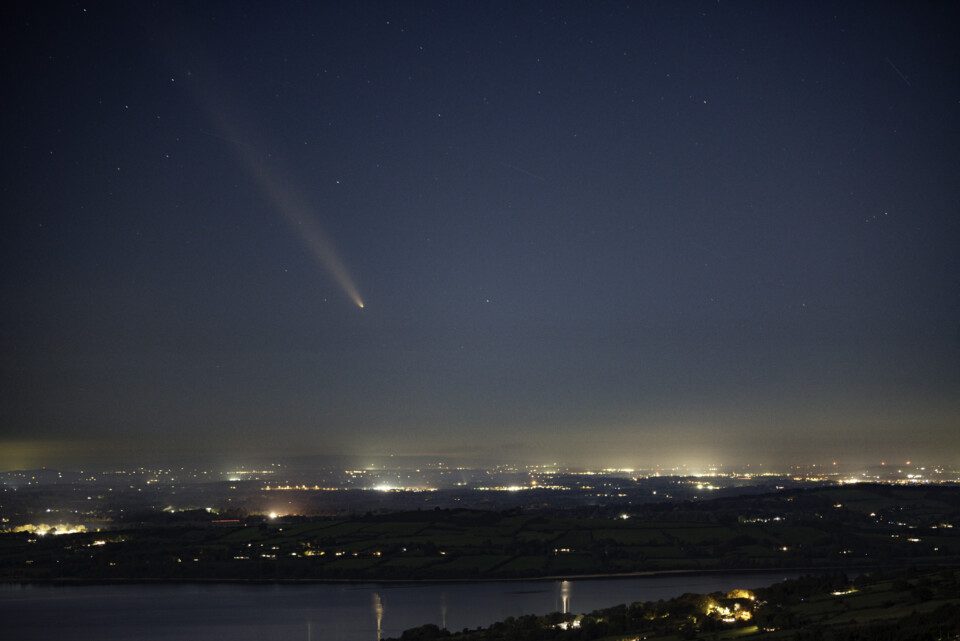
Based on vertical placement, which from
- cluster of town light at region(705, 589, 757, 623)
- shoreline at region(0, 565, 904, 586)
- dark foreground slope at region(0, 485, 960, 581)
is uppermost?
cluster of town light at region(705, 589, 757, 623)

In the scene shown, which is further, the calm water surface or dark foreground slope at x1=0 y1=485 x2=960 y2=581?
dark foreground slope at x1=0 y1=485 x2=960 y2=581

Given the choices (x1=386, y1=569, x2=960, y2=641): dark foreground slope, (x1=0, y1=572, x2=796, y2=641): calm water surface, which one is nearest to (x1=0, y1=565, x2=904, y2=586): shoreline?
(x1=0, y1=572, x2=796, y2=641): calm water surface

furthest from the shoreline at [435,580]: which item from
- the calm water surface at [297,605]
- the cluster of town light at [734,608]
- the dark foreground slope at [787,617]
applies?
the cluster of town light at [734,608]

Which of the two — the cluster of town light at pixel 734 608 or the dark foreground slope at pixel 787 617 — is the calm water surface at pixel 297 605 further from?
the cluster of town light at pixel 734 608

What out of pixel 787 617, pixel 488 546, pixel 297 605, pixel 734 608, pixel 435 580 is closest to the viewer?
pixel 787 617

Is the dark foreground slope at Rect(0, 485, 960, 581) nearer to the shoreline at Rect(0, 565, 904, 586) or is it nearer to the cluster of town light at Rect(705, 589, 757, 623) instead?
the shoreline at Rect(0, 565, 904, 586)

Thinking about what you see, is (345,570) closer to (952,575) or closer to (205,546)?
(205,546)

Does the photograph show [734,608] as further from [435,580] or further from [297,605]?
[435,580]

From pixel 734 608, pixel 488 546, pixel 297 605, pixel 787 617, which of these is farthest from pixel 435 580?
pixel 787 617
